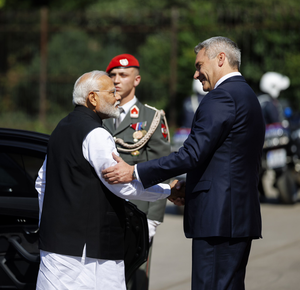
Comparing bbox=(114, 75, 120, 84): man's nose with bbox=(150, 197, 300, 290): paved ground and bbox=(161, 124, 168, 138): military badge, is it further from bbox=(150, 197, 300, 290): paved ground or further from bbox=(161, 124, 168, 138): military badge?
bbox=(150, 197, 300, 290): paved ground

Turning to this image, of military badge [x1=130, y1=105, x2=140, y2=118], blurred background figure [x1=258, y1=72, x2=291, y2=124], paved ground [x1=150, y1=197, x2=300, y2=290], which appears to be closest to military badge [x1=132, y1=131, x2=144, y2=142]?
military badge [x1=130, y1=105, x2=140, y2=118]

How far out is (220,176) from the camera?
263 cm

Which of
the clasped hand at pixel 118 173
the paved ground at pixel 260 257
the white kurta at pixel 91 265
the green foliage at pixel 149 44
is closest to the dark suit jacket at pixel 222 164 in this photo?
the clasped hand at pixel 118 173

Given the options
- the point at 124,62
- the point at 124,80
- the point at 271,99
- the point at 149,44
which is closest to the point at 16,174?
the point at 124,80

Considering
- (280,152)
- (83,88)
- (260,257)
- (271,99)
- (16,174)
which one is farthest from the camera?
(271,99)

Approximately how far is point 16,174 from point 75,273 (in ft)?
3.37

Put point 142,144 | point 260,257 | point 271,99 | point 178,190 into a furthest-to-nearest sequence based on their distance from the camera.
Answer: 1. point 271,99
2. point 260,257
3. point 142,144
4. point 178,190

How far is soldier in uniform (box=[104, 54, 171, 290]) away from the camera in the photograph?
12.0 ft

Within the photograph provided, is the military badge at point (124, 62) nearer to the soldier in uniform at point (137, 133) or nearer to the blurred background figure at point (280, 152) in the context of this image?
the soldier in uniform at point (137, 133)

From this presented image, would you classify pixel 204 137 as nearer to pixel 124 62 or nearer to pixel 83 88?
pixel 83 88

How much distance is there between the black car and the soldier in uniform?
0.49 meters

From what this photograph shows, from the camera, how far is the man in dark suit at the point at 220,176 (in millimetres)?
2615

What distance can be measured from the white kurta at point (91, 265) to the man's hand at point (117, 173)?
23mm

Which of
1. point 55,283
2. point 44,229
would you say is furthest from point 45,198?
point 55,283
